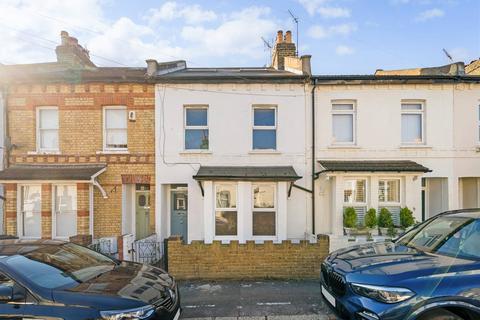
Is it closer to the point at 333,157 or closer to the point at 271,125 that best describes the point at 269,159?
the point at 271,125

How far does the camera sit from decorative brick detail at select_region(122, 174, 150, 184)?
9.15 meters

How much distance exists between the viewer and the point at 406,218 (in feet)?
27.3

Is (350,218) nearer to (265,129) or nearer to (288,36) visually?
(265,129)

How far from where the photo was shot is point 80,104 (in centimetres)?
923

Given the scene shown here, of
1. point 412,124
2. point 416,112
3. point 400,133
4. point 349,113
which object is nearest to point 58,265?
point 349,113

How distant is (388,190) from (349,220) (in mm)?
1828

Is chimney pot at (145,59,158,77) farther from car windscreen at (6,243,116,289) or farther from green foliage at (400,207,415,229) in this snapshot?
green foliage at (400,207,415,229)

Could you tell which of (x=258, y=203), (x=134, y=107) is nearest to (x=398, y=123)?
(x=258, y=203)

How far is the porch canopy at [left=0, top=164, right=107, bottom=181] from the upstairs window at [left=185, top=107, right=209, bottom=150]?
273 centimetres

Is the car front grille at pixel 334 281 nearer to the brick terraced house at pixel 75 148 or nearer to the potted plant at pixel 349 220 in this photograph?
the potted plant at pixel 349 220

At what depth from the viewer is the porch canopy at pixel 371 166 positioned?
8.40 m

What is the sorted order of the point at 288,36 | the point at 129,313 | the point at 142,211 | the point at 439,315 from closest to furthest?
the point at 439,315 → the point at 129,313 → the point at 142,211 → the point at 288,36

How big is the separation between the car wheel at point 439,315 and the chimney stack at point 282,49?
996cm

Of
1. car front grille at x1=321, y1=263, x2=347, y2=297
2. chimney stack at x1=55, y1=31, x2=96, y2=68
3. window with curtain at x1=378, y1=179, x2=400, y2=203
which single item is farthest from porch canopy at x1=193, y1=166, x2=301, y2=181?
chimney stack at x1=55, y1=31, x2=96, y2=68
